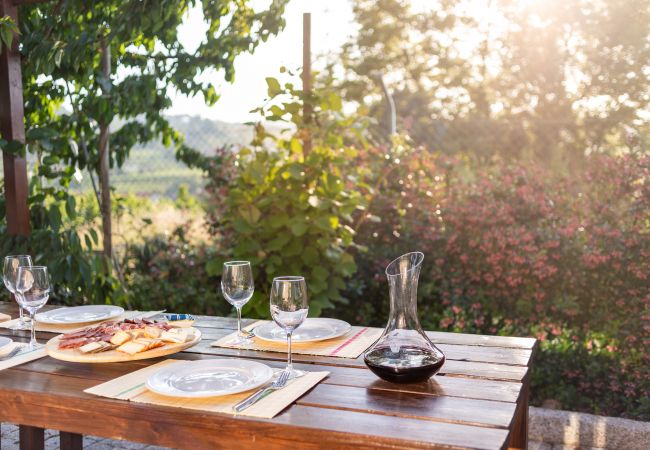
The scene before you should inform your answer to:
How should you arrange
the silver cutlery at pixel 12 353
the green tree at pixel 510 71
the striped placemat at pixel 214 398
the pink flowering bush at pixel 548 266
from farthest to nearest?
the green tree at pixel 510 71 < the pink flowering bush at pixel 548 266 < the silver cutlery at pixel 12 353 < the striped placemat at pixel 214 398

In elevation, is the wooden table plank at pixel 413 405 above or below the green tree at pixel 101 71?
below

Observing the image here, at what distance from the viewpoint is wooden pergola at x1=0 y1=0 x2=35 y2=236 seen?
Result: 3.02m

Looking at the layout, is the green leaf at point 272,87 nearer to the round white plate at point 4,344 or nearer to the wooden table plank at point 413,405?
the round white plate at point 4,344

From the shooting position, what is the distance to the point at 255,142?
3.06m

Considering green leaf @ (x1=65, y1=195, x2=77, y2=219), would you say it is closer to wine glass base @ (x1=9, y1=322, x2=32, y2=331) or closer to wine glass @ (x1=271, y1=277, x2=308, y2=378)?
wine glass base @ (x1=9, y1=322, x2=32, y2=331)

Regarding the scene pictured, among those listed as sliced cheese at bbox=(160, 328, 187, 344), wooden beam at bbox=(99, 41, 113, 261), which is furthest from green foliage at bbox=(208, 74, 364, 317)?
sliced cheese at bbox=(160, 328, 187, 344)

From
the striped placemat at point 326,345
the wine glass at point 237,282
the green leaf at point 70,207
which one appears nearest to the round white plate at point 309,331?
the striped placemat at point 326,345

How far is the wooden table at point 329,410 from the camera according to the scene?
3.67 ft

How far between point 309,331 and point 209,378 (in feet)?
1.38

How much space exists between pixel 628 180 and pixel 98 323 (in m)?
2.27

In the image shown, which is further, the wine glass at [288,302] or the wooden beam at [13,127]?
the wooden beam at [13,127]

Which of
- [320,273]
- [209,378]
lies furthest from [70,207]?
[209,378]

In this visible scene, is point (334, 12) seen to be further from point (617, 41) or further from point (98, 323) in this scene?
point (98, 323)

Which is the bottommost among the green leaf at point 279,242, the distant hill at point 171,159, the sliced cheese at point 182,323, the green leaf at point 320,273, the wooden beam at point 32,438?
the wooden beam at point 32,438
